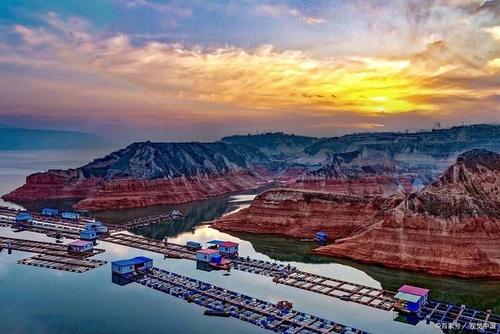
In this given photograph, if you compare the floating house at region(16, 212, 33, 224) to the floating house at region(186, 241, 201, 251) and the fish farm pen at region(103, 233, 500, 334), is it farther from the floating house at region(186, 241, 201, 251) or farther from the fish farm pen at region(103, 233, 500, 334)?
the floating house at region(186, 241, 201, 251)

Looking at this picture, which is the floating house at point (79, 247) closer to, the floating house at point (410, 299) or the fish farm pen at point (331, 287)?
the fish farm pen at point (331, 287)

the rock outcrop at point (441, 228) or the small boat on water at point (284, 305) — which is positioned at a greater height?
the rock outcrop at point (441, 228)

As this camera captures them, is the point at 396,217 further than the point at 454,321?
Yes

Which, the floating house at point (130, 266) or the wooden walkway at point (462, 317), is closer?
the wooden walkway at point (462, 317)

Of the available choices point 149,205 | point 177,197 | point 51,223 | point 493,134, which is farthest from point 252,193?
point 493,134

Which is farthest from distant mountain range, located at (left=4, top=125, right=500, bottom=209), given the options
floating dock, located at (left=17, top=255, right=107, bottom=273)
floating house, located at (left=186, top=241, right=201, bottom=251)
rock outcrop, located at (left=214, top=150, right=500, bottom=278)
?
floating dock, located at (left=17, top=255, right=107, bottom=273)

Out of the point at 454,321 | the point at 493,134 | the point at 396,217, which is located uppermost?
the point at 493,134

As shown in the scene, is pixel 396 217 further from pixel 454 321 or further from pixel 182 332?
pixel 182 332

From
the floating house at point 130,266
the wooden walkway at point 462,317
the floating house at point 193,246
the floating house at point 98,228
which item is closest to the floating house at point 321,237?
the floating house at point 193,246
